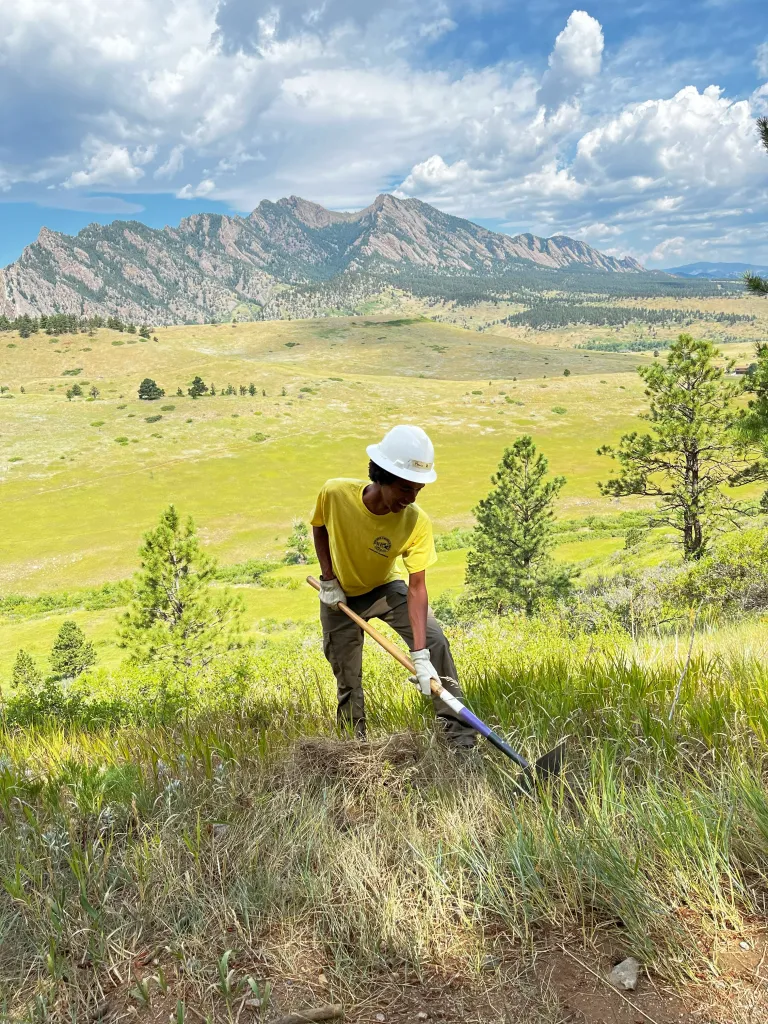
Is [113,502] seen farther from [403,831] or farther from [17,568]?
[403,831]

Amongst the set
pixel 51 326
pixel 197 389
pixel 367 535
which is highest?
pixel 51 326

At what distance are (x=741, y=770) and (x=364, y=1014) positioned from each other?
1.57 metres

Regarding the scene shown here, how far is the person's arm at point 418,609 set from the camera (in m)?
3.99

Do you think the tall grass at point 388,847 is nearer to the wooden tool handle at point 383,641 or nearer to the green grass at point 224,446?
the wooden tool handle at point 383,641

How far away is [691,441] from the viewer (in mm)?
20891

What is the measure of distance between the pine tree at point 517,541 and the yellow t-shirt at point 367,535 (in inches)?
752

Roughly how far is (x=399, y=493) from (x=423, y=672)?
3.76 feet

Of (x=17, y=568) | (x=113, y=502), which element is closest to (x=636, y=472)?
(x=17, y=568)

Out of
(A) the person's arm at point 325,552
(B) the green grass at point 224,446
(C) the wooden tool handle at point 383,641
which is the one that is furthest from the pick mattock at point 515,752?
(B) the green grass at point 224,446

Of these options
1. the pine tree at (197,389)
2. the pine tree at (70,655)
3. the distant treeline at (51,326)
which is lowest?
the pine tree at (70,655)

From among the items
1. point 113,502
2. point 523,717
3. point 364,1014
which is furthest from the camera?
point 113,502

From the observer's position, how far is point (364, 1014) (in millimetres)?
1859

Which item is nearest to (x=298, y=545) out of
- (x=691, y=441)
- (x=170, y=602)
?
(x=170, y=602)

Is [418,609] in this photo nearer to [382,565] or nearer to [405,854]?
[382,565]
